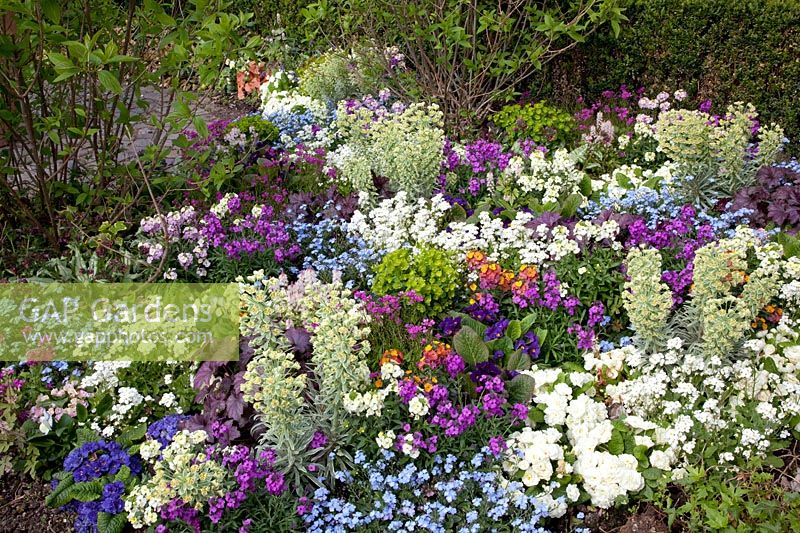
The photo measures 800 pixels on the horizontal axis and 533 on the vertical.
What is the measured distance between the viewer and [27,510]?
3.29 m

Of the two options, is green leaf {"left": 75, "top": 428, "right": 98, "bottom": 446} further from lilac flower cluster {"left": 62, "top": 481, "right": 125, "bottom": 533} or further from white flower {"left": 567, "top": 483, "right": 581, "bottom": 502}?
white flower {"left": 567, "top": 483, "right": 581, "bottom": 502}

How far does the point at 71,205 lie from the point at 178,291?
1437 millimetres

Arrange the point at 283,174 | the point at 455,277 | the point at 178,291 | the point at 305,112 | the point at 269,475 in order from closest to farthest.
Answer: the point at 269,475 → the point at 455,277 → the point at 178,291 → the point at 283,174 → the point at 305,112

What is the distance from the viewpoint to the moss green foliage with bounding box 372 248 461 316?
154 inches

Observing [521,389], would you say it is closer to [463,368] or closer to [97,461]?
[463,368]

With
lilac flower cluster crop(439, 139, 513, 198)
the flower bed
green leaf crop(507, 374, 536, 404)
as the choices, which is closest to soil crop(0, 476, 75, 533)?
the flower bed

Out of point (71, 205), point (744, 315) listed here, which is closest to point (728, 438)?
point (744, 315)

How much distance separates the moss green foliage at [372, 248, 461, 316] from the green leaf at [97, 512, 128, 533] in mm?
1705

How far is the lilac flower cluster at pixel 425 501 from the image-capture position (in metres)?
2.96

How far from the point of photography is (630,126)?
5887mm

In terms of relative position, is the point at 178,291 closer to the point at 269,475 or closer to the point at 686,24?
the point at 269,475

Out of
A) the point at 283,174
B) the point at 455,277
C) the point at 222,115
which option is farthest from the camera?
the point at 222,115

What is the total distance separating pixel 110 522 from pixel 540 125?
13.7ft

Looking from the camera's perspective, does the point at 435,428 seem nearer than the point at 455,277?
Yes
